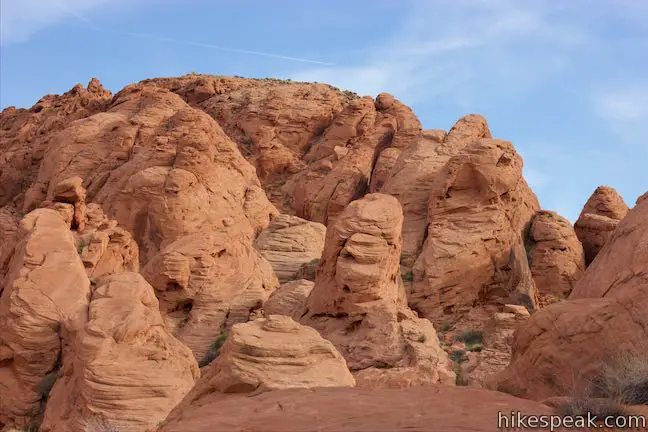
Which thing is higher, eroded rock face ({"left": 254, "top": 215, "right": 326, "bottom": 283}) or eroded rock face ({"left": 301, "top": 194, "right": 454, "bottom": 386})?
eroded rock face ({"left": 254, "top": 215, "right": 326, "bottom": 283})

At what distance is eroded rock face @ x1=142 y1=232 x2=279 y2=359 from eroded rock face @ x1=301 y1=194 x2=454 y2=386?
156 inches

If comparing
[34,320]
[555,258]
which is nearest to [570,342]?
[34,320]

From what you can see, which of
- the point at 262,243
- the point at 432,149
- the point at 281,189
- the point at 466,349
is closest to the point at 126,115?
the point at 281,189

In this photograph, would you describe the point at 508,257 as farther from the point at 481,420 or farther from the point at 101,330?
the point at 481,420

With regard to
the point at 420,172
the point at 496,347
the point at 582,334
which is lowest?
the point at 582,334

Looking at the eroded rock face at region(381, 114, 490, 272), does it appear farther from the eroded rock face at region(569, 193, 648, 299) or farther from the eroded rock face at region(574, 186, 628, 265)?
the eroded rock face at region(569, 193, 648, 299)

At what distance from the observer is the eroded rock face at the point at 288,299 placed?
24.0 metres

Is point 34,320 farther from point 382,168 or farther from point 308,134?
point 308,134

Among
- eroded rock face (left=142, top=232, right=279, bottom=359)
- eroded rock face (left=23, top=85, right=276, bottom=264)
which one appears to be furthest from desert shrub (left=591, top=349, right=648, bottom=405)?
eroded rock face (left=23, top=85, right=276, bottom=264)

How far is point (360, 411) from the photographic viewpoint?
820 centimetres

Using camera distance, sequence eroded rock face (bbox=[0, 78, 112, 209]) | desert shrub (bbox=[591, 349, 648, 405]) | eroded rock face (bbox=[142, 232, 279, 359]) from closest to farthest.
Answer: desert shrub (bbox=[591, 349, 648, 405]) → eroded rock face (bbox=[142, 232, 279, 359]) → eroded rock face (bbox=[0, 78, 112, 209])

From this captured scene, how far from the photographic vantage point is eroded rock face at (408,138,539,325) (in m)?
29.3

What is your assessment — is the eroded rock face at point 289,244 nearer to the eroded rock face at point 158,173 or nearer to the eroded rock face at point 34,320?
the eroded rock face at point 158,173

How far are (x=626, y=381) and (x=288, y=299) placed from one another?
1566 cm
